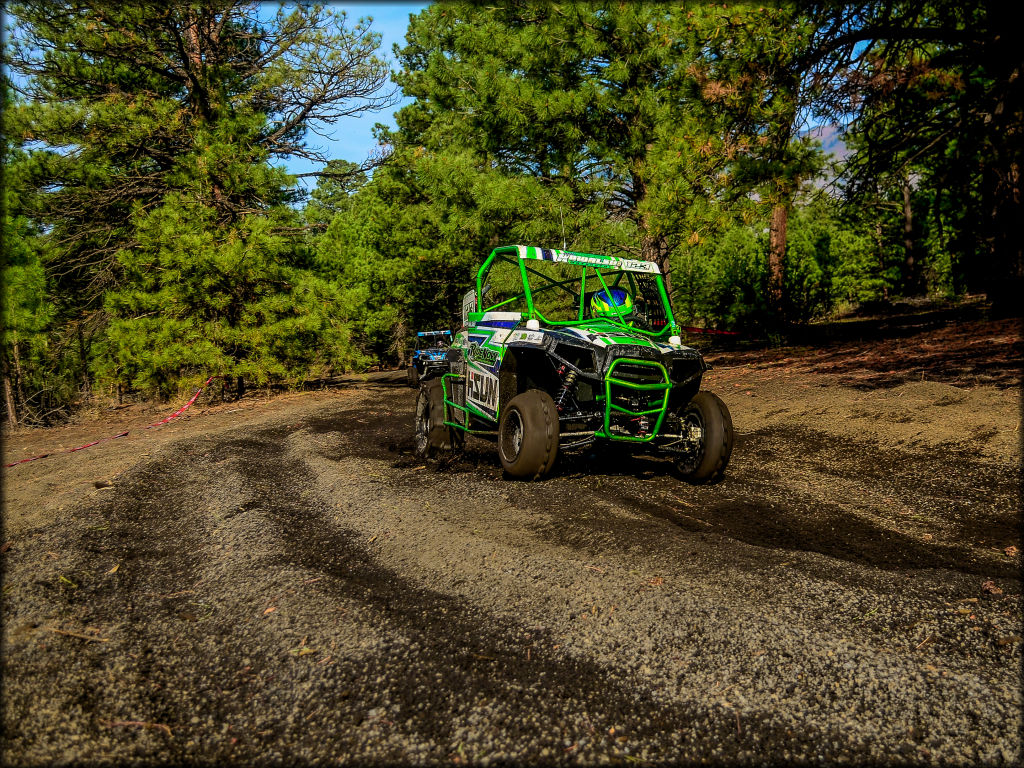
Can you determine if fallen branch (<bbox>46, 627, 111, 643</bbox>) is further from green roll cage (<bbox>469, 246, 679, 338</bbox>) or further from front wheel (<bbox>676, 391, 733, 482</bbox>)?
front wheel (<bbox>676, 391, 733, 482</bbox>)

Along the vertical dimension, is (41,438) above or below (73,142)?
below

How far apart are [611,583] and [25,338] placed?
13913mm

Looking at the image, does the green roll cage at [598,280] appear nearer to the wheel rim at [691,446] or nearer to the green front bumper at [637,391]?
the green front bumper at [637,391]

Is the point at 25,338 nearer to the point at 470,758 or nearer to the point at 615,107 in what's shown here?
the point at 615,107

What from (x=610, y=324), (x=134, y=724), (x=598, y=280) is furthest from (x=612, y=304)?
(x=134, y=724)

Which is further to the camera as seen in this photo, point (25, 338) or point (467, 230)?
point (467, 230)

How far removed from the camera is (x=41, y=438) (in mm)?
10766

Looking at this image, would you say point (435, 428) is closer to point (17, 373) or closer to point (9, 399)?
point (9, 399)

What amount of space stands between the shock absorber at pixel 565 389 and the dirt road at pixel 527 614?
2.47 ft

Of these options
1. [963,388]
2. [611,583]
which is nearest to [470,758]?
[611,583]

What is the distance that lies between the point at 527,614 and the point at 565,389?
2.87m

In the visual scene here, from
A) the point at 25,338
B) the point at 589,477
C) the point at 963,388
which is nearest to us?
the point at 589,477

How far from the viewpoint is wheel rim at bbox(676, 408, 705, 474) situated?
552 cm

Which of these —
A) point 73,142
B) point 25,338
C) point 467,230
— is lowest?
point 25,338
